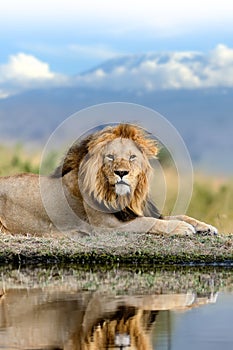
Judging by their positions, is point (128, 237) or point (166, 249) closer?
point (166, 249)

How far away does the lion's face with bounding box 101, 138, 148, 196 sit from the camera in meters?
10.1

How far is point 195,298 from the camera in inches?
275

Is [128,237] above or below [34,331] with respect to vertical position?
above

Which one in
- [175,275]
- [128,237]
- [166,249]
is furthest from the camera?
[128,237]

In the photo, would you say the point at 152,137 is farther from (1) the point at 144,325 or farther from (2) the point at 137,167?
(1) the point at 144,325

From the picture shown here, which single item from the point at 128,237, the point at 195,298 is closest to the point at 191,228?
the point at 128,237

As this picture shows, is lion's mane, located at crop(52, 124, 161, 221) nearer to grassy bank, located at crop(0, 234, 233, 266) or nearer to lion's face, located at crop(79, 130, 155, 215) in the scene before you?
lion's face, located at crop(79, 130, 155, 215)

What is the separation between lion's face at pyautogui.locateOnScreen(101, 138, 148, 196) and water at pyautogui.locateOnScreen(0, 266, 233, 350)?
5.34 feet

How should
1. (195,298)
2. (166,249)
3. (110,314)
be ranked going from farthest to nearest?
(166,249) → (195,298) → (110,314)

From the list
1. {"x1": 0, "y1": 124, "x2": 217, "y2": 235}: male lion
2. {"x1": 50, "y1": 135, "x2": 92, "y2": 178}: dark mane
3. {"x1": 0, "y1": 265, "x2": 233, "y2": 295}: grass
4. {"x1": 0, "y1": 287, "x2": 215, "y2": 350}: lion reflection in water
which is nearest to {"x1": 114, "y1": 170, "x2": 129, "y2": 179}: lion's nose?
{"x1": 0, "y1": 124, "x2": 217, "y2": 235}: male lion

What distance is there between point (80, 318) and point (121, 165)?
13.2 ft

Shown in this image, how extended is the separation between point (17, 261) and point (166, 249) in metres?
1.42

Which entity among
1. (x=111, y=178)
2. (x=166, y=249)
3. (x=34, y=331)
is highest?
(x=111, y=178)

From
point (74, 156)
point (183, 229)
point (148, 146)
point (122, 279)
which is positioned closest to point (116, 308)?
point (122, 279)
